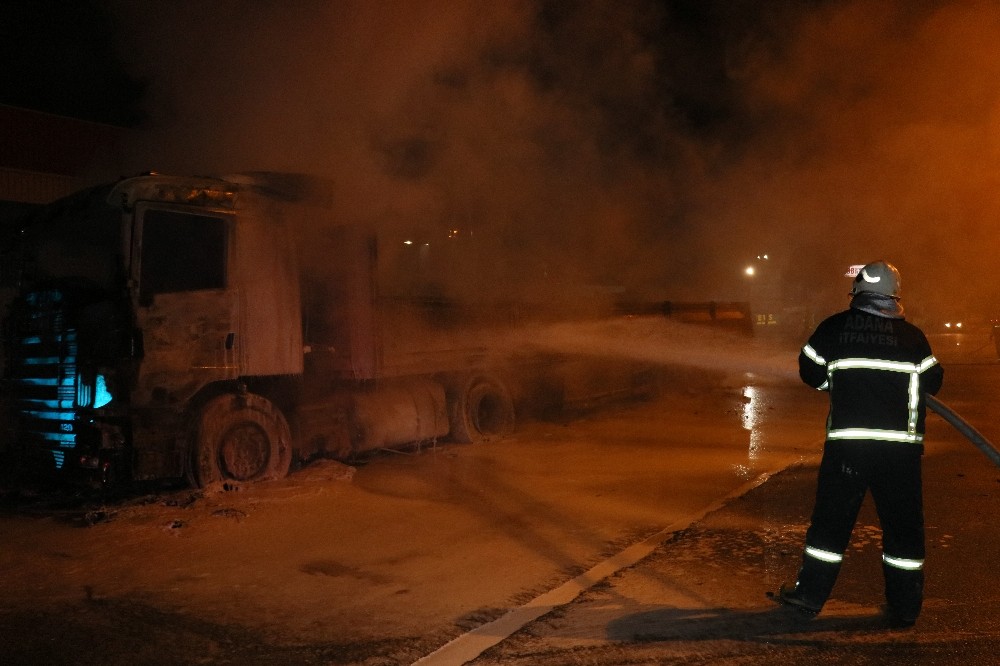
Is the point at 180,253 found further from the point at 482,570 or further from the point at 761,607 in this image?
the point at 761,607

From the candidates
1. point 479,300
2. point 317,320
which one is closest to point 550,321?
point 479,300

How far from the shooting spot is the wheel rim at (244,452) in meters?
6.82

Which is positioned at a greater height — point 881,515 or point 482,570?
point 881,515

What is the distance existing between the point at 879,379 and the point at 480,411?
Answer: 632cm

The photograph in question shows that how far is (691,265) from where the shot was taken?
16.4m

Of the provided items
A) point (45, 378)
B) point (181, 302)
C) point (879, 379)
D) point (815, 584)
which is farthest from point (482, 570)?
point (45, 378)

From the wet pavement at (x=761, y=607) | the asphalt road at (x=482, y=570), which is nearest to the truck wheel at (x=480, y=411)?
the asphalt road at (x=482, y=570)

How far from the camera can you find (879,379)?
3.89m

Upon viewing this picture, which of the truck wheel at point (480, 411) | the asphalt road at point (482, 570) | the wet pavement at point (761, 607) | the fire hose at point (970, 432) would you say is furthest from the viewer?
the truck wheel at point (480, 411)

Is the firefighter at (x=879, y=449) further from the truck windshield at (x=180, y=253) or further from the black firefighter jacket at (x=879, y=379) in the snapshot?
the truck windshield at (x=180, y=253)

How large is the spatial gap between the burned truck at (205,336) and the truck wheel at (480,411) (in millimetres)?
545

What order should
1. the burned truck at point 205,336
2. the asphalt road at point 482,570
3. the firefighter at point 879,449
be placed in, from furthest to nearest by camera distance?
the burned truck at point 205,336 < the firefighter at point 879,449 < the asphalt road at point 482,570

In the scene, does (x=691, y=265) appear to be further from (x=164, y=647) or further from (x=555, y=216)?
(x=164, y=647)

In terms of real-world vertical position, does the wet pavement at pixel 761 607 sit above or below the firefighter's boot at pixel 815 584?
below
